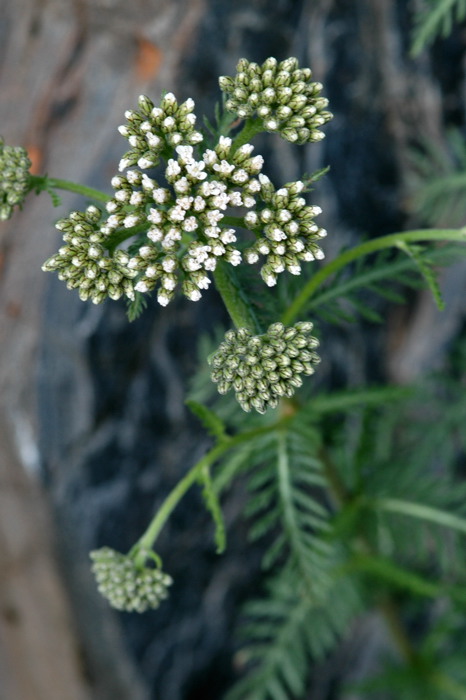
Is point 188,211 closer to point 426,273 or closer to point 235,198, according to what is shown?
point 235,198

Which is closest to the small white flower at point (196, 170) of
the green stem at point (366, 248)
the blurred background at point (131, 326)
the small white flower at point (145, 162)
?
the small white flower at point (145, 162)

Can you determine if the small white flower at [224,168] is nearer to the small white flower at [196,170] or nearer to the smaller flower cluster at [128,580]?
the small white flower at [196,170]

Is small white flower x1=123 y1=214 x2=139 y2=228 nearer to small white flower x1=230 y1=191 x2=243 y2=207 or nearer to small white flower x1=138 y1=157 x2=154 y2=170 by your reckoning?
small white flower x1=138 y1=157 x2=154 y2=170

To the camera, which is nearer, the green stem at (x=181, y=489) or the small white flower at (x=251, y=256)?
the small white flower at (x=251, y=256)

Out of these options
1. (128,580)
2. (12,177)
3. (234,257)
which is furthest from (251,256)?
(128,580)

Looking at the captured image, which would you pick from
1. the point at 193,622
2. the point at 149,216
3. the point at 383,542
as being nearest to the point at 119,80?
the point at 149,216

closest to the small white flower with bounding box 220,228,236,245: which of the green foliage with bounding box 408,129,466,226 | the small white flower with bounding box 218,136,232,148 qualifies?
the small white flower with bounding box 218,136,232,148
